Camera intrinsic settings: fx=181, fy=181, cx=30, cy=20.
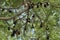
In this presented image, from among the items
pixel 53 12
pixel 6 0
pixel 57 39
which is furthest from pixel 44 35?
pixel 6 0

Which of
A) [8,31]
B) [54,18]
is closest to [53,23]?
[54,18]

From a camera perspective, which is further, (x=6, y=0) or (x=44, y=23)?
(x=6, y=0)

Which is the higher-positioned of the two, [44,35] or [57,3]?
[57,3]

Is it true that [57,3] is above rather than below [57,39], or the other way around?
above

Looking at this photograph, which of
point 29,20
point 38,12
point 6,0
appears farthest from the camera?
point 6,0

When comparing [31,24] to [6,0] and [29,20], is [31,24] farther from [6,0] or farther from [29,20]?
[6,0]

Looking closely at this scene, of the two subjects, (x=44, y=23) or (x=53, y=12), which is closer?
(x=44, y=23)

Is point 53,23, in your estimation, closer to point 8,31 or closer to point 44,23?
point 44,23

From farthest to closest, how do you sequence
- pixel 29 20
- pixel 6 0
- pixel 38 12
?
pixel 6 0
pixel 38 12
pixel 29 20

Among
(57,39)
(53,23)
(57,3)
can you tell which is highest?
(57,3)
